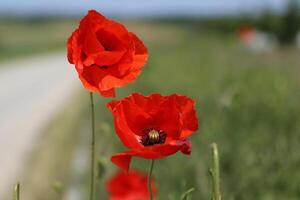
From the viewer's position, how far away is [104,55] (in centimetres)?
150

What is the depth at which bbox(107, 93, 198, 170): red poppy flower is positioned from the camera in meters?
1.46

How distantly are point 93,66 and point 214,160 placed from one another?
0.94 feet

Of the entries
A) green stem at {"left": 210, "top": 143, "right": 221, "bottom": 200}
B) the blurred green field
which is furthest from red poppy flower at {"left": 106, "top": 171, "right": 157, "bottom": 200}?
green stem at {"left": 210, "top": 143, "right": 221, "bottom": 200}

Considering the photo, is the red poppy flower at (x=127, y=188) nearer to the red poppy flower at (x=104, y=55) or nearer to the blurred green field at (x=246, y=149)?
the blurred green field at (x=246, y=149)

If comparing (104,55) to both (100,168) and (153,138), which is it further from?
(100,168)


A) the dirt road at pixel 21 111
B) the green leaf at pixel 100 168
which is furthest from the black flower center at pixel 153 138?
the dirt road at pixel 21 111

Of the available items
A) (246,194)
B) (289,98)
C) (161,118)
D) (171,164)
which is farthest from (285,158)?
(161,118)

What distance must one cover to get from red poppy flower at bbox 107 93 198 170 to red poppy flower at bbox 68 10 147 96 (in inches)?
2.4

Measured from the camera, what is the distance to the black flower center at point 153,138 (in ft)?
5.02

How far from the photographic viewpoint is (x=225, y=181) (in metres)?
A: 3.84

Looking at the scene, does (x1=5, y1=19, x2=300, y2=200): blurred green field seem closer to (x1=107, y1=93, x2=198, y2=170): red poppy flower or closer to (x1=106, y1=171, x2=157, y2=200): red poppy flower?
(x1=106, y1=171, x2=157, y2=200): red poppy flower

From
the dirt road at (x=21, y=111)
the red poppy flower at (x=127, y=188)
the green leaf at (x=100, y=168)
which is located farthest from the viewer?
the dirt road at (x=21, y=111)

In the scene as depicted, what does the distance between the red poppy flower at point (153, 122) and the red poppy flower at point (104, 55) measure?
0.20ft

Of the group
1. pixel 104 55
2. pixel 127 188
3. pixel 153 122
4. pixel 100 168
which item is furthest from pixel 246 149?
pixel 104 55
